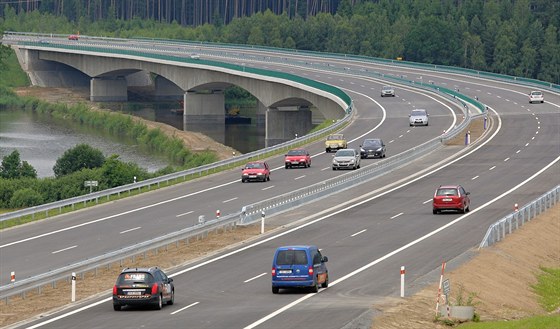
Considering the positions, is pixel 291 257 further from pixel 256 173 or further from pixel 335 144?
pixel 335 144

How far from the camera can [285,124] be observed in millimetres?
134125

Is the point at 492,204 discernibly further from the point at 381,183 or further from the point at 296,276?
the point at 296,276

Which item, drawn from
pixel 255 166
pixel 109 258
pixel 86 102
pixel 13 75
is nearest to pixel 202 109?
pixel 86 102

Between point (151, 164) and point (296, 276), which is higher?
point (296, 276)

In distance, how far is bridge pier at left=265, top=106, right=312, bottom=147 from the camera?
13225cm

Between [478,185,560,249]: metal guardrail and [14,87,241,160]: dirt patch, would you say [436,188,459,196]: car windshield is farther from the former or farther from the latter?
[14,87,241,160]: dirt patch

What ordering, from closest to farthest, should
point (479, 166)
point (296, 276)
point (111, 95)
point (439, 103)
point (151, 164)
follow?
point (296, 276) < point (479, 166) < point (151, 164) < point (439, 103) < point (111, 95)

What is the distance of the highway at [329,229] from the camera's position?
37.7 metres

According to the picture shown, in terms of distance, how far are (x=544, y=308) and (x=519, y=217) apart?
14.8 metres

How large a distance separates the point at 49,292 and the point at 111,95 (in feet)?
437

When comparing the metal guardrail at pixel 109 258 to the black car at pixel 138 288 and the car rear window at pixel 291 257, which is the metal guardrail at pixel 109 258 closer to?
the black car at pixel 138 288

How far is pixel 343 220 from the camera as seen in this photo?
6056 centimetres

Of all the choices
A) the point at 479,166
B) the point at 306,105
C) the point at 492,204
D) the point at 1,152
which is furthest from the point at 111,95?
the point at 492,204

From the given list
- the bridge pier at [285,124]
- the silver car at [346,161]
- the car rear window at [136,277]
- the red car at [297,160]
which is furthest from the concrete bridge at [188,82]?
the car rear window at [136,277]
